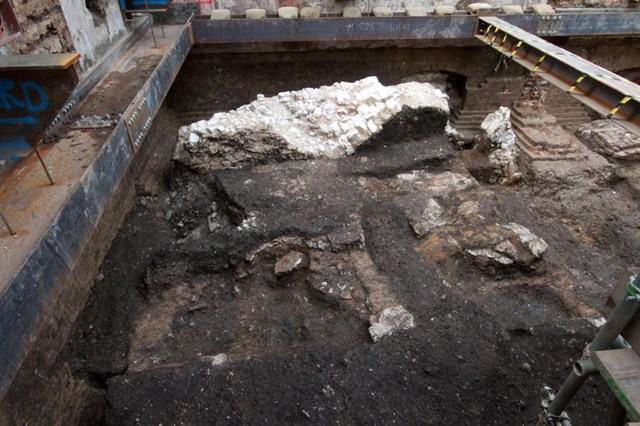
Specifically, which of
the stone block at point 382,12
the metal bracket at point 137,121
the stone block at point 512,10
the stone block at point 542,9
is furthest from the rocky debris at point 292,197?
the stone block at point 542,9

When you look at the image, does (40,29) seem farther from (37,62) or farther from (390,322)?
(390,322)

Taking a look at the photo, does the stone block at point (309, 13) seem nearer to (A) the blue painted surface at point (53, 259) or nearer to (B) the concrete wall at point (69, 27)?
(B) the concrete wall at point (69, 27)

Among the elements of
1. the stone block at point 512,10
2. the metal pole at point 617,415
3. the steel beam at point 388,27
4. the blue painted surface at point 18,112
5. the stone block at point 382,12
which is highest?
the blue painted surface at point 18,112

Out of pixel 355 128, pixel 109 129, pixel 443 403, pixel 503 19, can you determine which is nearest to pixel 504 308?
pixel 443 403

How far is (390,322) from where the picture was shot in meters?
3.17

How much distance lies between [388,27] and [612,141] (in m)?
4.14

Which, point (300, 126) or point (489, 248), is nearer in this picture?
point (489, 248)

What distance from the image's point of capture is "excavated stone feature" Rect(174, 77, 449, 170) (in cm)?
482

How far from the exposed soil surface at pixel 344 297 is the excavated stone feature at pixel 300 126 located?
20 centimetres

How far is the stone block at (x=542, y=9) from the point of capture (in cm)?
641

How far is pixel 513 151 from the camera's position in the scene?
19.4 ft

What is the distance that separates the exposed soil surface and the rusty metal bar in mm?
1318

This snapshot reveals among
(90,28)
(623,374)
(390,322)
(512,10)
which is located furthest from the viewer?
(512,10)

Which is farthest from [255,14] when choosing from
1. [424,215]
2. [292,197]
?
[424,215]
